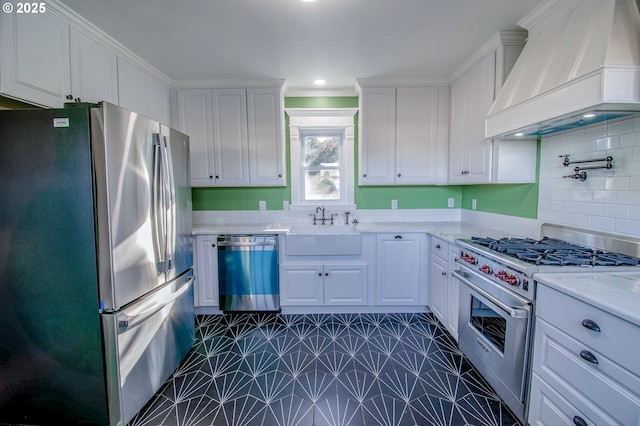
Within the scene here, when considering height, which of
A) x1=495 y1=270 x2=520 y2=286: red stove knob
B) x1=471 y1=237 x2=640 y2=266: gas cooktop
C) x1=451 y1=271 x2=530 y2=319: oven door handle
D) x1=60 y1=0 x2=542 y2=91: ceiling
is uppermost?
x1=60 y1=0 x2=542 y2=91: ceiling

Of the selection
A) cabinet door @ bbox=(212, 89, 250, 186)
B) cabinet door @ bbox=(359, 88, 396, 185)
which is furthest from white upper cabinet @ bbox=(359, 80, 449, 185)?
cabinet door @ bbox=(212, 89, 250, 186)

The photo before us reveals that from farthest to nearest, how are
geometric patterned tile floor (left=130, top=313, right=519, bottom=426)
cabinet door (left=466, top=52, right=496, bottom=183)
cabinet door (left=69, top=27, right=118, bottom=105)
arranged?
1. cabinet door (left=466, top=52, right=496, bottom=183)
2. cabinet door (left=69, top=27, right=118, bottom=105)
3. geometric patterned tile floor (left=130, top=313, right=519, bottom=426)

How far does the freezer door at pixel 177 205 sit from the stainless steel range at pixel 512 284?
7.02 ft

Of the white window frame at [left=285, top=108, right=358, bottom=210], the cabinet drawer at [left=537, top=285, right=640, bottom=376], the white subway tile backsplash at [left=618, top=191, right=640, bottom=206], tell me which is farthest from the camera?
the white window frame at [left=285, top=108, right=358, bottom=210]

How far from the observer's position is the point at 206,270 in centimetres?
276

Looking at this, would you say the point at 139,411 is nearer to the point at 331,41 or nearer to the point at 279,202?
the point at 279,202

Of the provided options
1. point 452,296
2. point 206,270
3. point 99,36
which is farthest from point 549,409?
point 99,36

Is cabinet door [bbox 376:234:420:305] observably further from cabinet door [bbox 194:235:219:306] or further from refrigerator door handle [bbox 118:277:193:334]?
refrigerator door handle [bbox 118:277:193:334]

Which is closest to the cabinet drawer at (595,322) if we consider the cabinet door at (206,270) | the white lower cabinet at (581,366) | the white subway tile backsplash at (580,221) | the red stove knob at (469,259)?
the white lower cabinet at (581,366)

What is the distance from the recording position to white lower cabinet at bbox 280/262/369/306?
274 cm

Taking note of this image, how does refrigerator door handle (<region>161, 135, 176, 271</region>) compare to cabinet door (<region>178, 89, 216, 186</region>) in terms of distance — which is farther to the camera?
cabinet door (<region>178, 89, 216, 186</region>)

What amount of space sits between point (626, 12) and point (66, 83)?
3.24 meters

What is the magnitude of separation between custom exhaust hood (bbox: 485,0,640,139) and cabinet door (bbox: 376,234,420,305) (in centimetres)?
126

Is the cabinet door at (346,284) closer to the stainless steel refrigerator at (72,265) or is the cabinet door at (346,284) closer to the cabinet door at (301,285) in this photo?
the cabinet door at (301,285)
